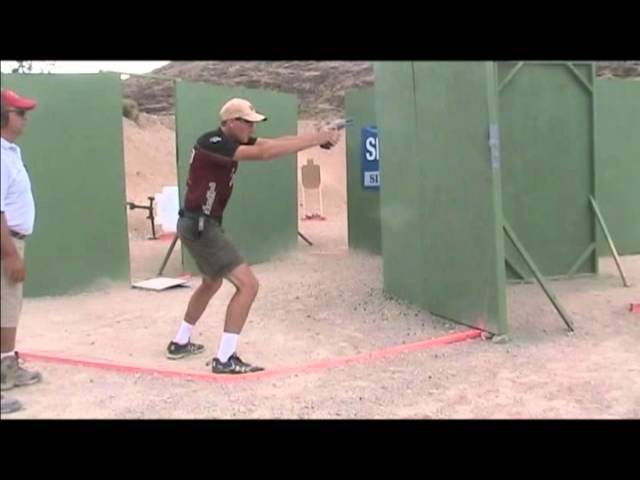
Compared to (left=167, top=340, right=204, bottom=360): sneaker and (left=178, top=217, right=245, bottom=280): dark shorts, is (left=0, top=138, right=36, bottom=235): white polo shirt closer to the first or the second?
(left=178, top=217, right=245, bottom=280): dark shorts

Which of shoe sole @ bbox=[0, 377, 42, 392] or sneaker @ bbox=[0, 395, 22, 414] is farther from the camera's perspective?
shoe sole @ bbox=[0, 377, 42, 392]

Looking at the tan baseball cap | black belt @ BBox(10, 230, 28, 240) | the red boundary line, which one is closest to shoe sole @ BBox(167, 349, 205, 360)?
the red boundary line

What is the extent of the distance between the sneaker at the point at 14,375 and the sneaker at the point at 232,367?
107cm

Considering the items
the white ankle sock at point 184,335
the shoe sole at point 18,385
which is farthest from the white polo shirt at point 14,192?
the white ankle sock at point 184,335

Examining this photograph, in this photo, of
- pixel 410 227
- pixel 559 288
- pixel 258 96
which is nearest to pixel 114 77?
pixel 258 96

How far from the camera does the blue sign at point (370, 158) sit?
1040 cm

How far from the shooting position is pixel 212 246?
5184 mm

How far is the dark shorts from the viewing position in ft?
17.0

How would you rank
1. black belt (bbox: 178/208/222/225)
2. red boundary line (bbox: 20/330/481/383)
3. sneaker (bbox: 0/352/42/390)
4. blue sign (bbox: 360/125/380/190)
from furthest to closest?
blue sign (bbox: 360/125/380/190), black belt (bbox: 178/208/222/225), red boundary line (bbox: 20/330/481/383), sneaker (bbox: 0/352/42/390)

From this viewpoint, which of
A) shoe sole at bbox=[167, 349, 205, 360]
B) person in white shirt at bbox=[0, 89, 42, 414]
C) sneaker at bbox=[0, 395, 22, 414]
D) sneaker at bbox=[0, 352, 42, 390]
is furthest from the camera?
A: shoe sole at bbox=[167, 349, 205, 360]

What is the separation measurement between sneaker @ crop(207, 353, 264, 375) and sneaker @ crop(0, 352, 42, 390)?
1070mm

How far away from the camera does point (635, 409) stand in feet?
14.7

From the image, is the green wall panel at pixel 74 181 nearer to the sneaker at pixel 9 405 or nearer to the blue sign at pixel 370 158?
the blue sign at pixel 370 158

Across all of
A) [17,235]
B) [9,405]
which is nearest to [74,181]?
[17,235]
